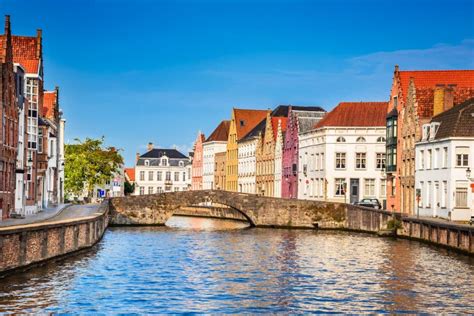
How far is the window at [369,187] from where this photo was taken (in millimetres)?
86875

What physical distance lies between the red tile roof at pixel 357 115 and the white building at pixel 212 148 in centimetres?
5261

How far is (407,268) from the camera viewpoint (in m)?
41.9

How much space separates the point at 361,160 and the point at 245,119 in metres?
46.0

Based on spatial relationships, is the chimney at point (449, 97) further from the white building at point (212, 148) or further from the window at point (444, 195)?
the white building at point (212, 148)

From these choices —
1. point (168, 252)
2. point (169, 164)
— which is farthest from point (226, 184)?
point (168, 252)

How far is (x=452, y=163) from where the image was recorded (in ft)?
194

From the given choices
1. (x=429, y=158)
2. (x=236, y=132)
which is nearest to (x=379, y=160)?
(x=429, y=158)

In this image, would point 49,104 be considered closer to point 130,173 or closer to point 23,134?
point 23,134

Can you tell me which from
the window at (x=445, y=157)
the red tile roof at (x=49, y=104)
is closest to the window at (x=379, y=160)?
the window at (x=445, y=157)

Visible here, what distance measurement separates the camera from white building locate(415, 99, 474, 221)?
58.6m

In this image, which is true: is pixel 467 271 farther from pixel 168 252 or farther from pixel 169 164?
pixel 169 164

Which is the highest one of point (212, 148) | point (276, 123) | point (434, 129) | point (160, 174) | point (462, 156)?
point (276, 123)

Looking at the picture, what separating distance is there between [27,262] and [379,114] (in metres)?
55.9

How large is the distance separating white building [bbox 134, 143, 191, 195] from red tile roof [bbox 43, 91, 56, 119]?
83.1m
